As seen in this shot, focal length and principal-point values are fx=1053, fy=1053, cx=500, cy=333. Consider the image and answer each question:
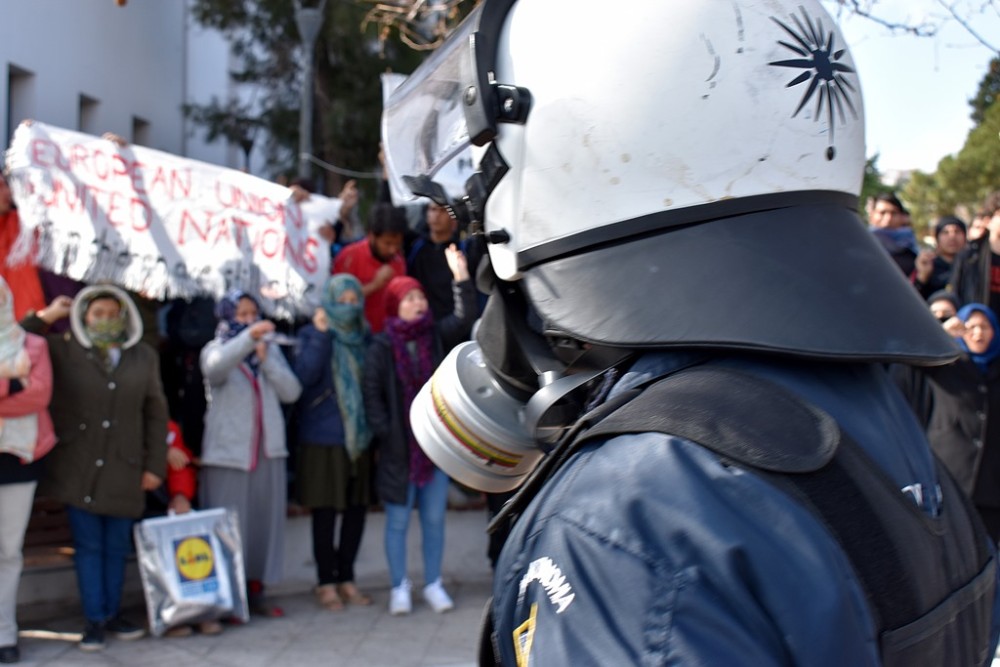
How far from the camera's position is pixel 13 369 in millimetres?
4836

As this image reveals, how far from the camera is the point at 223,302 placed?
590 centimetres

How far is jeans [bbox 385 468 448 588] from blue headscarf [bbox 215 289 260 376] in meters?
1.11

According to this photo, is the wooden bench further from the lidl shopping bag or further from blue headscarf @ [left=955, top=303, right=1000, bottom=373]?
blue headscarf @ [left=955, top=303, right=1000, bottom=373]

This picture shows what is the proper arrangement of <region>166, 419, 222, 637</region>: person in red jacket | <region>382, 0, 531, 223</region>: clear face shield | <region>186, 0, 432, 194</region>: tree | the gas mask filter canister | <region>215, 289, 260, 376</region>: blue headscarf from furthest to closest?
<region>186, 0, 432, 194</region>: tree
<region>215, 289, 260, 376</region>: blue headscarf
<region>166, 419, 222, 637</region>: person in red jacket
the gas mask filter canister
<region>382, 0, 531, 223</region>: clear face shield

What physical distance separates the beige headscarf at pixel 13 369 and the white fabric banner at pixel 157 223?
0.50m

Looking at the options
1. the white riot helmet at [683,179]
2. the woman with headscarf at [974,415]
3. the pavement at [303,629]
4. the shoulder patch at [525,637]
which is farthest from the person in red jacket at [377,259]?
the shoulder patch at [525,637]

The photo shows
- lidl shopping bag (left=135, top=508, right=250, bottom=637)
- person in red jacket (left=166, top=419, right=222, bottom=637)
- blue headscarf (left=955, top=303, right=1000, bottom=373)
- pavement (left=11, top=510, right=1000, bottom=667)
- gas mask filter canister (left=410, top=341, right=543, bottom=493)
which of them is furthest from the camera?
person in red jacket (left=166, top=419, right=222, bottom=637)

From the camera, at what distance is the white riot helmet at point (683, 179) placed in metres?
1.12

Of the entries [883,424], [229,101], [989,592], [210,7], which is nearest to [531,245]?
[883,424]

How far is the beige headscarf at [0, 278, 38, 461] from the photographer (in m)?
4.83

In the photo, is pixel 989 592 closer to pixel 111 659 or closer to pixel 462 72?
pixel 462 72

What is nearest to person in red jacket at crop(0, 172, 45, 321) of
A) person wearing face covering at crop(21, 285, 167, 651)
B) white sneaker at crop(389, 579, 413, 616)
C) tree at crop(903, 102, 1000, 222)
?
person wearing face covering at crop(21, 285, 167, 651)

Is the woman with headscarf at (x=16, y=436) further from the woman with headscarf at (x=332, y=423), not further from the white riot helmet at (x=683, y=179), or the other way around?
the white riot helmet at (x=683, y=179)

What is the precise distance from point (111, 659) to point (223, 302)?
1.96 m
